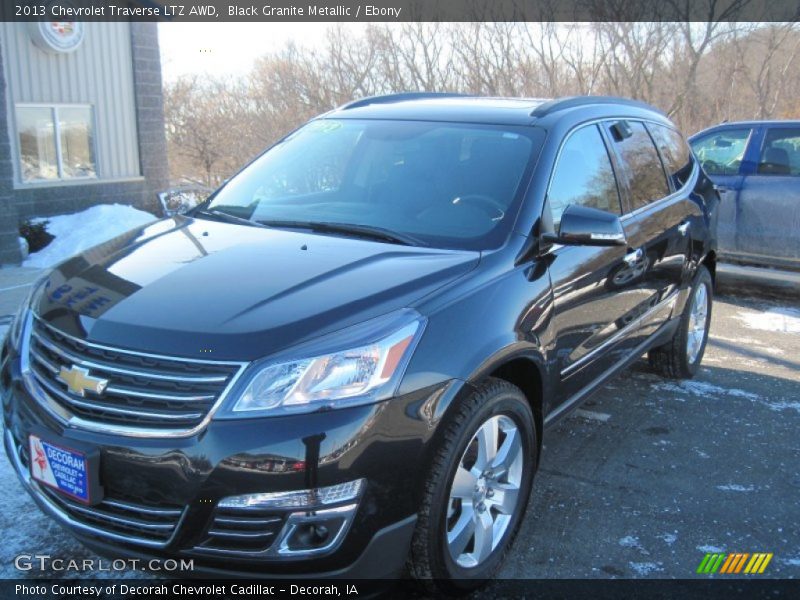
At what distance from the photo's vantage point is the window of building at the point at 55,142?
37.4ft

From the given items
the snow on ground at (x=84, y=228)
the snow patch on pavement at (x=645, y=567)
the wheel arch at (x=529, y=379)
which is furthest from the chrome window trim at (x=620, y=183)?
the snow on ground at (x=84, y=228)

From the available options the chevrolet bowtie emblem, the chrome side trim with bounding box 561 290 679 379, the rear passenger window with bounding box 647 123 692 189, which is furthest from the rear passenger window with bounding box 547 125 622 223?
the chevrolet bowtie emblem

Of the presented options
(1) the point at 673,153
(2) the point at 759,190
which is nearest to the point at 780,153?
(2) the point at 759,190

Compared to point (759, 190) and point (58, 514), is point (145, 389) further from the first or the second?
point (759, 190)

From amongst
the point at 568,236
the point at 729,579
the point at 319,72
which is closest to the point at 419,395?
the point at 568,236

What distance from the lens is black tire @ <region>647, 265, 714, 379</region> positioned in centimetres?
531

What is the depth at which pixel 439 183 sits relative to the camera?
141 inches

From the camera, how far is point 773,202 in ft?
26.2

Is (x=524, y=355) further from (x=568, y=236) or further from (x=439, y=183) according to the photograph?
(x=439, y=183)

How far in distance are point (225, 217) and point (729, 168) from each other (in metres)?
6.49

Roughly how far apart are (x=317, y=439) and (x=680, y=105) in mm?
16572

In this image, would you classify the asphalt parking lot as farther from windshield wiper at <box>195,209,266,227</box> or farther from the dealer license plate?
windshield wiper at <box>195,209,266,227</box>

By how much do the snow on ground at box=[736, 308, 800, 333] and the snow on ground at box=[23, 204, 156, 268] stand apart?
24.6 feet

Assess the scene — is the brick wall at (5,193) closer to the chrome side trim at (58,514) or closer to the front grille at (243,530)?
the chrome side trim at (58,514)
